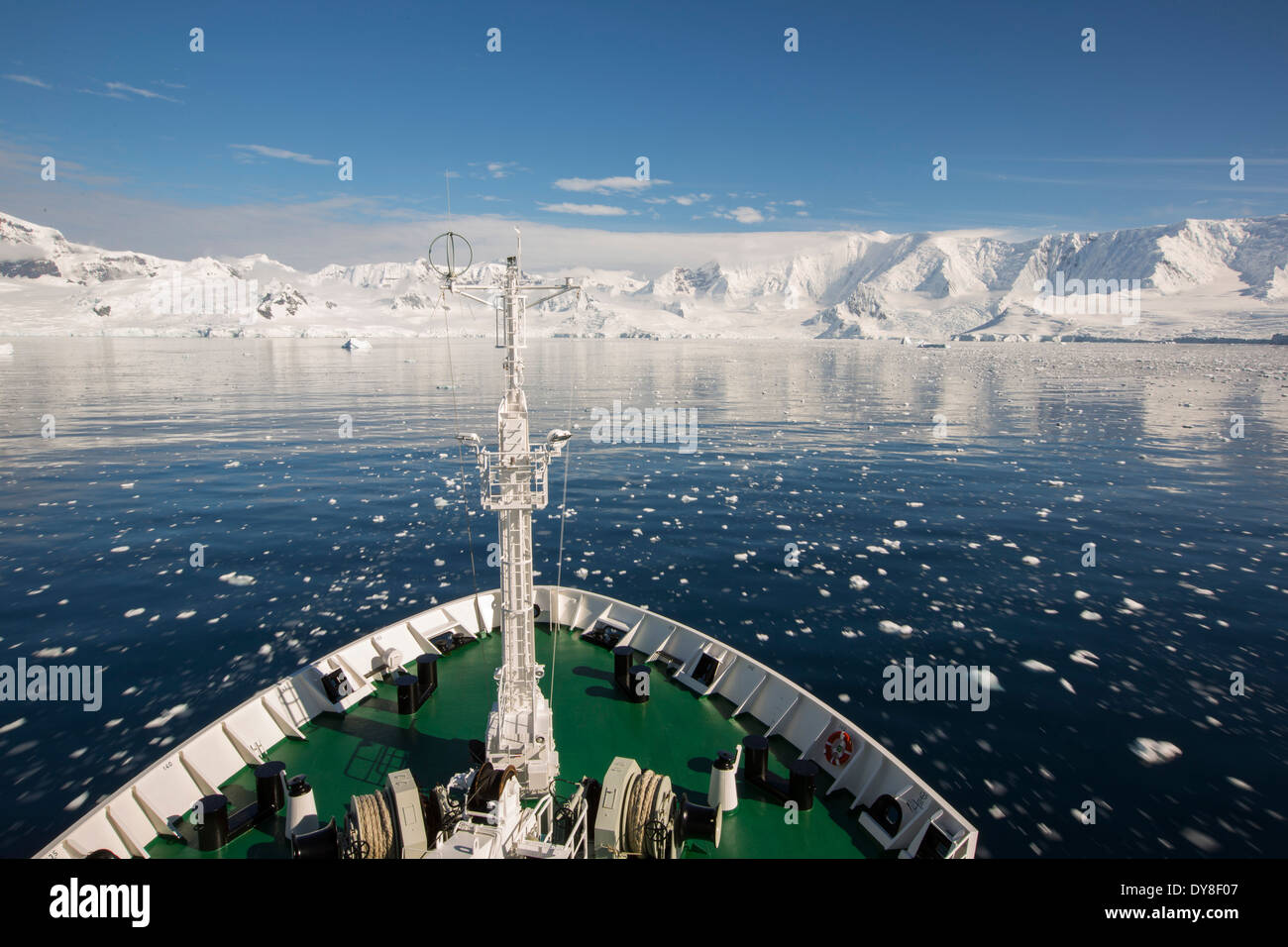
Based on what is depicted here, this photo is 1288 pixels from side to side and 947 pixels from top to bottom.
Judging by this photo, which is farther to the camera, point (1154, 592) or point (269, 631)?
point (1154, 592)

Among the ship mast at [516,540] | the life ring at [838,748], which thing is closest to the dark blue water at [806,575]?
the life ring at [838,748]

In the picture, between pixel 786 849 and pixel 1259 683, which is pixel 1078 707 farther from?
pixel 786 849
